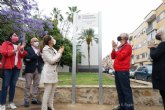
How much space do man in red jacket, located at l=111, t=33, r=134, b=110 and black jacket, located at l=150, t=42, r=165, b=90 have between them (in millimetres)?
1158

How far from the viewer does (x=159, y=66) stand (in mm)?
5176

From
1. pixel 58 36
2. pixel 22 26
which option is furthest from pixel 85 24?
pixel 58 36

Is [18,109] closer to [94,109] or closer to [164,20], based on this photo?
[94,109]

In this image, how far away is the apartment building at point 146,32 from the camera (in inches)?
2130

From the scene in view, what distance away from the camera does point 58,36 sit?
41812 mm

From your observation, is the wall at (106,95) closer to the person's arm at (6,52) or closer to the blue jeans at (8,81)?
the blue jeans at (8,81)

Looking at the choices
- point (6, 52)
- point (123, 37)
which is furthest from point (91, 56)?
point (6, 52)

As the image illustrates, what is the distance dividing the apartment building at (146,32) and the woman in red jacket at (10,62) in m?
41.0

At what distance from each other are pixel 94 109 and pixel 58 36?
35.3 m

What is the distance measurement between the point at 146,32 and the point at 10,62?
6364 centimetres

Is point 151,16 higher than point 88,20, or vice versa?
point 151,16

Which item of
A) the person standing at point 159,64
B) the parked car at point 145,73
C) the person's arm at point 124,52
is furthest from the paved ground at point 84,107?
the parked car at point 145,73

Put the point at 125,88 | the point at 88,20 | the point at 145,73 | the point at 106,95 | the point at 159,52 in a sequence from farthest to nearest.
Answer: the point at 145,73 < the point at 88,20 < the point at 106,95 < the point at 125,88 < the point at 159,52

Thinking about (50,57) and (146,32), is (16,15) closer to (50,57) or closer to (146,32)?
(50,57)
